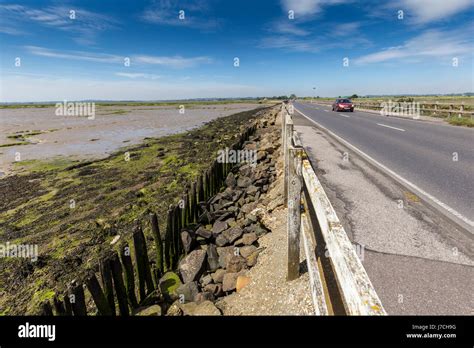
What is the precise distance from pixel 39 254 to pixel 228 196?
547 centimetres

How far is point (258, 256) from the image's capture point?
4.70 m

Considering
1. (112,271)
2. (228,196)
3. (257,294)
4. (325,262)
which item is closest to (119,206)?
(228,196)

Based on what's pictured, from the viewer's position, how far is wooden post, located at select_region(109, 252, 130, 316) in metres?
3.91

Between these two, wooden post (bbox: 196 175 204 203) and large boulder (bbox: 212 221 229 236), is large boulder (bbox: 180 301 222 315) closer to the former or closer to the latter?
large boulder (bbox: 212 221 229 236)

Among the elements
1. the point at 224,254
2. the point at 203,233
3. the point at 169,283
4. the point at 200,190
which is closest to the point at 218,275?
the point at 224,254

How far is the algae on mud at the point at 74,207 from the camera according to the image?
601 cm

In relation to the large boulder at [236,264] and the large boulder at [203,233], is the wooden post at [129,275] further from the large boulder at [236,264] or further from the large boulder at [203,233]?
the large boulder at [203,233]

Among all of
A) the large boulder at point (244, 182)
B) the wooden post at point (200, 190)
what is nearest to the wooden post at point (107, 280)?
the wooden post at point (200, 190)
